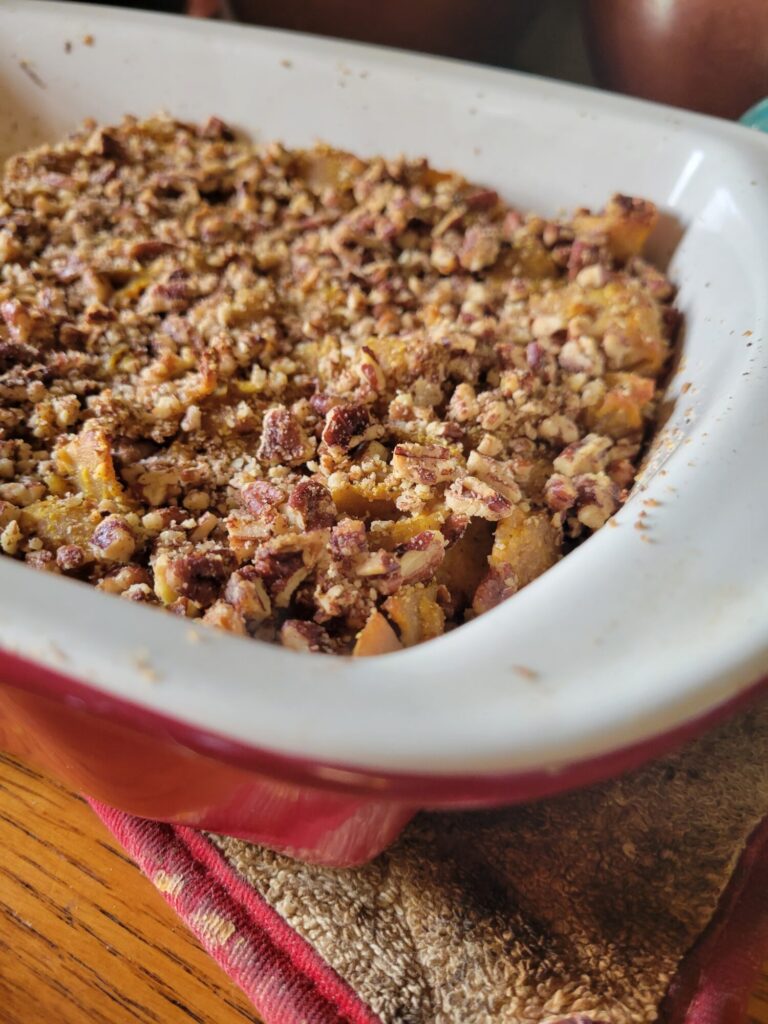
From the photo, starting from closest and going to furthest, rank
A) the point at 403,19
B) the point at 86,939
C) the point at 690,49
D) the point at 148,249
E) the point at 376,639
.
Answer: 1. the point at 376,639
2. the point at 86,939
3. the point at 148,249
4. the point at 690,49
5. the point at 403,19

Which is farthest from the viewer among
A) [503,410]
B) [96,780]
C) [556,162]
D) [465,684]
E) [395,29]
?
[395,29]

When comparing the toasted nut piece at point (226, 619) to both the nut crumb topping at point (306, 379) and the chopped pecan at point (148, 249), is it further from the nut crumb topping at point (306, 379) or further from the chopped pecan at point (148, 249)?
the chopped pecan at point (148, 249)

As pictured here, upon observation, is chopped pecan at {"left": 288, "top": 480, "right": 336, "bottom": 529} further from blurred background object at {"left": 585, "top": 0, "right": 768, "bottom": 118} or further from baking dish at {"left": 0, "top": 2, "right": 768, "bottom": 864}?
blurred background object at {"left": 585, "top": 0, "right": 768, "bottom": 118}

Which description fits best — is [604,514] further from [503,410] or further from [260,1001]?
[260,1001]

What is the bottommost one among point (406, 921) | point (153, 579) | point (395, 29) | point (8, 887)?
point (8, 887)

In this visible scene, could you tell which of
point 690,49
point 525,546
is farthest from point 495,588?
point 690,49

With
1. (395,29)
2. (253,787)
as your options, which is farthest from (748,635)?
(395,29)

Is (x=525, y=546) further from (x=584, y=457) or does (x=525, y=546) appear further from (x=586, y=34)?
(x=586, y=34)

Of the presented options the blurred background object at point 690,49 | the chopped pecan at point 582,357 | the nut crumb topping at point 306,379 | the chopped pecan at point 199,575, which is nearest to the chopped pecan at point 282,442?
the nut crumb topping at point 306,379
